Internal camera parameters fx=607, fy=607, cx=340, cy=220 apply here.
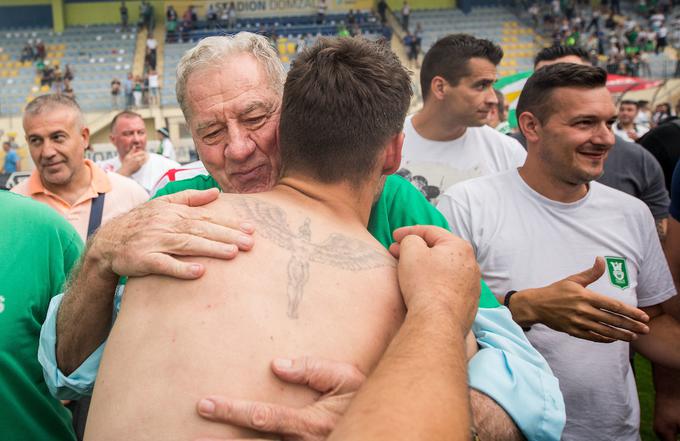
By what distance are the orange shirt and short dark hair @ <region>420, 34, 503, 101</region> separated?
2160 mm

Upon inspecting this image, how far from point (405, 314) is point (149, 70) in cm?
2816

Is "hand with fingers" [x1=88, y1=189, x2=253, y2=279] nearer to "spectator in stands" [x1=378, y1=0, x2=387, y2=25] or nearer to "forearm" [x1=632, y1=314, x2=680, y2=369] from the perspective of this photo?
"forearm" [x1=632, y1=314, x2=680, y2=369]

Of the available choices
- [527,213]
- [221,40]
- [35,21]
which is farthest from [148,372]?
[35,21]

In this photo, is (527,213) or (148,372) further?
(527,213)

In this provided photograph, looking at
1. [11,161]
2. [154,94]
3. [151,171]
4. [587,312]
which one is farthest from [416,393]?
[154,94]

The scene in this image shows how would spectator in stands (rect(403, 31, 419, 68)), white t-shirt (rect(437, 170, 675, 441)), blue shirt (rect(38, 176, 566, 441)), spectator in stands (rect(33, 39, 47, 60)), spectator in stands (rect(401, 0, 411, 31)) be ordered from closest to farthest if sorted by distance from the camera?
blue shirt (rect(38, 176, 566, 441)) < white t-shirt (rect(437, 170, 675, 441)) < spectator in stands (rect(403, 31, 419, 68)) < spectator in stands (rect(33, 39, 47, 60)) < spectator in stands (rect(401, 0, 411, 31))

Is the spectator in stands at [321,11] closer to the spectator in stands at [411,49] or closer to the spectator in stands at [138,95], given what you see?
the spectator in stands at [411,49]

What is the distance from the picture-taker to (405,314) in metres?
1.41

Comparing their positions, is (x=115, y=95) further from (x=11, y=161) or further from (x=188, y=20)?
(x=188, y=20)

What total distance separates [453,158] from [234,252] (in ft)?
9.21

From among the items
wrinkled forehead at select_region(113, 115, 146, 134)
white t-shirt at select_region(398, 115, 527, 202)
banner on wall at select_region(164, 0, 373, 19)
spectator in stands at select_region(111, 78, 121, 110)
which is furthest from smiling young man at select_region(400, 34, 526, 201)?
banner on wall at select_region(164, 0, 373, 19)

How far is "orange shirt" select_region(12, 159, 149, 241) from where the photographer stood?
3.94m

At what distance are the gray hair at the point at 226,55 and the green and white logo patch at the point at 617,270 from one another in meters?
1.63

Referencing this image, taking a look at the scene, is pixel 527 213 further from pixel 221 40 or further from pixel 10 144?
pixel 10 144
